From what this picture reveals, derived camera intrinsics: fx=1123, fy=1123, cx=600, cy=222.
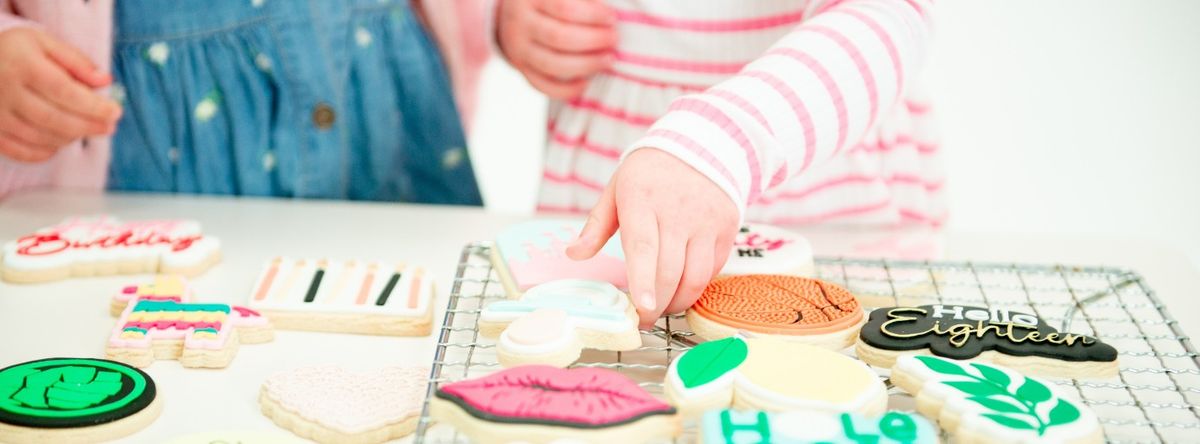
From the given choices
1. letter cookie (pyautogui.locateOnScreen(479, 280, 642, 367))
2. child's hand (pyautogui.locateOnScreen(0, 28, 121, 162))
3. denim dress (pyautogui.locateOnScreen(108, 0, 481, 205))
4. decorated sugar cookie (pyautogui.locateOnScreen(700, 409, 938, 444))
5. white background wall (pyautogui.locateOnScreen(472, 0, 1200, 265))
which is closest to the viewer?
decorated sugar cookie (pyautogui.locateOnScreen(700, 409, 938, 444))

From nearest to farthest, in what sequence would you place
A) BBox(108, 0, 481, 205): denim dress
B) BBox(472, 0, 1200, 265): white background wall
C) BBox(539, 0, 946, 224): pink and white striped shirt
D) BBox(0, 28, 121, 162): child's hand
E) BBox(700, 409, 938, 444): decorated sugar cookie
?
BBox(700, 409, 938, 444): decorated sugar cookie
BBox(539, 0, 946, 224): pink and white striped shirt
BBox(0, 28, 121, 162): child's hand
BBox(108, 0, 481, 205): denim dress
BBox(472, 0, 1200, 265): white background wall

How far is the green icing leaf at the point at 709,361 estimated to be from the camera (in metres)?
0.70

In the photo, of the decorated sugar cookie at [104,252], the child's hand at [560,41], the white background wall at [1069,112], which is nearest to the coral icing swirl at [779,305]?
the child's hand at [560,41]

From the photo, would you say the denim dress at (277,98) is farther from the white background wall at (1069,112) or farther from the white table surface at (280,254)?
the white background wall at (1069,112)

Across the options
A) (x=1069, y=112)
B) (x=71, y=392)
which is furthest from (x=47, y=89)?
(x=1069, y=112)

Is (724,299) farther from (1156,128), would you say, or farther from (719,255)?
(1156,128)

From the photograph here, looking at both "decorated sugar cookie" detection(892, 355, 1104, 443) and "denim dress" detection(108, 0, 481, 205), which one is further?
"denim dress" detection(108, 0, 481, 205)

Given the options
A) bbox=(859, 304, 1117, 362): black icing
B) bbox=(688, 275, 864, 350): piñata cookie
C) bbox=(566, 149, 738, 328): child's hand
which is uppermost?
bbox=(566, 149, 738, 328): child's hand

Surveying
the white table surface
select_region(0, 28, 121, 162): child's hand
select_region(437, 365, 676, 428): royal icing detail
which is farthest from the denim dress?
select_region(437, 365, 676, 428): royal icing detail

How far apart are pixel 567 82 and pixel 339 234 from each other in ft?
0.90

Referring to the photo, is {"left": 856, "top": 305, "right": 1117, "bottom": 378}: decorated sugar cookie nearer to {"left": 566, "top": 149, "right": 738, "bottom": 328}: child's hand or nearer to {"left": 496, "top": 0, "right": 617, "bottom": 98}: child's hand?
{"left": 566, "top": 149, "right": 738, "bottom": 328}: child's hand

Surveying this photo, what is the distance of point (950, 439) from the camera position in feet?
2.31

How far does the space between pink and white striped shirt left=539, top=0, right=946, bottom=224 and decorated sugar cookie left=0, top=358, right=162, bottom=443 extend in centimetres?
39

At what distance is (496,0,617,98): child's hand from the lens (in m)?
1.09
